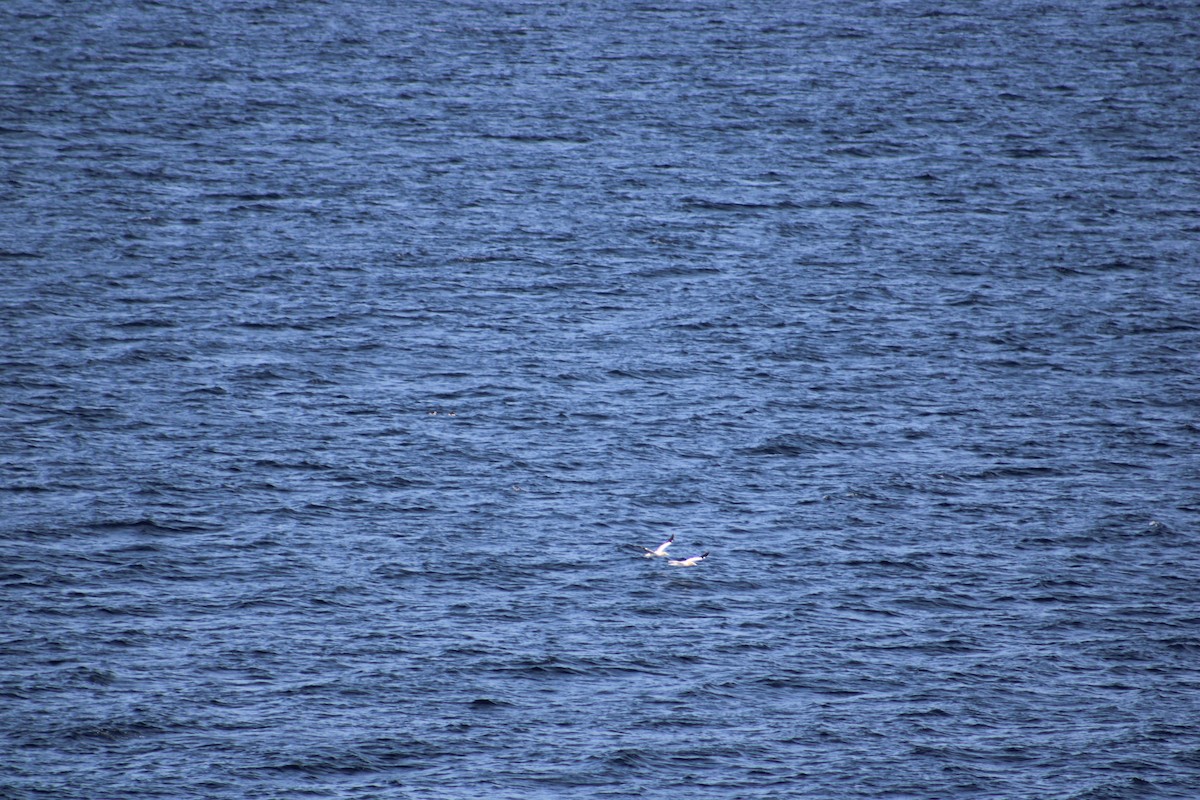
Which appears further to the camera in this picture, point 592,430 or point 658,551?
point 592,430

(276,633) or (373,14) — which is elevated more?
(373,14)

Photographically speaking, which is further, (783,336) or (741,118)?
(741,118)

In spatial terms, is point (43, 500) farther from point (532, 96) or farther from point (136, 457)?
point (532, 96)

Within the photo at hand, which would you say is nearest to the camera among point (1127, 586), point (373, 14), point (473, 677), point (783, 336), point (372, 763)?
point (372, 763)

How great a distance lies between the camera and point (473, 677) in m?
49.9

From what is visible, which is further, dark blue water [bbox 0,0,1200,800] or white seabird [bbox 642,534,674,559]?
white seabird [bbox 642,534,674,559]

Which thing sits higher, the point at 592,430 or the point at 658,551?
the point at 658,551

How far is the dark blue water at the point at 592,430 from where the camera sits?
4744 centimetres

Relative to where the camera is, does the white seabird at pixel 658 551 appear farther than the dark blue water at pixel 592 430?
Yes

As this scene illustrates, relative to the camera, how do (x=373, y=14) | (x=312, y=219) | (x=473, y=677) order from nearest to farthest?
(x=473, y=677) < (x=312, y=219) < (x=373, y=14)

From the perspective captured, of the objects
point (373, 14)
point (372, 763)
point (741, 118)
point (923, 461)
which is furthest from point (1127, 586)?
point (373, 14)

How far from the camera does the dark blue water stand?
47438 mm

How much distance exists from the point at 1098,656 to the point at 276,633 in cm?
2679

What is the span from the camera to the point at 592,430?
70.1 m
